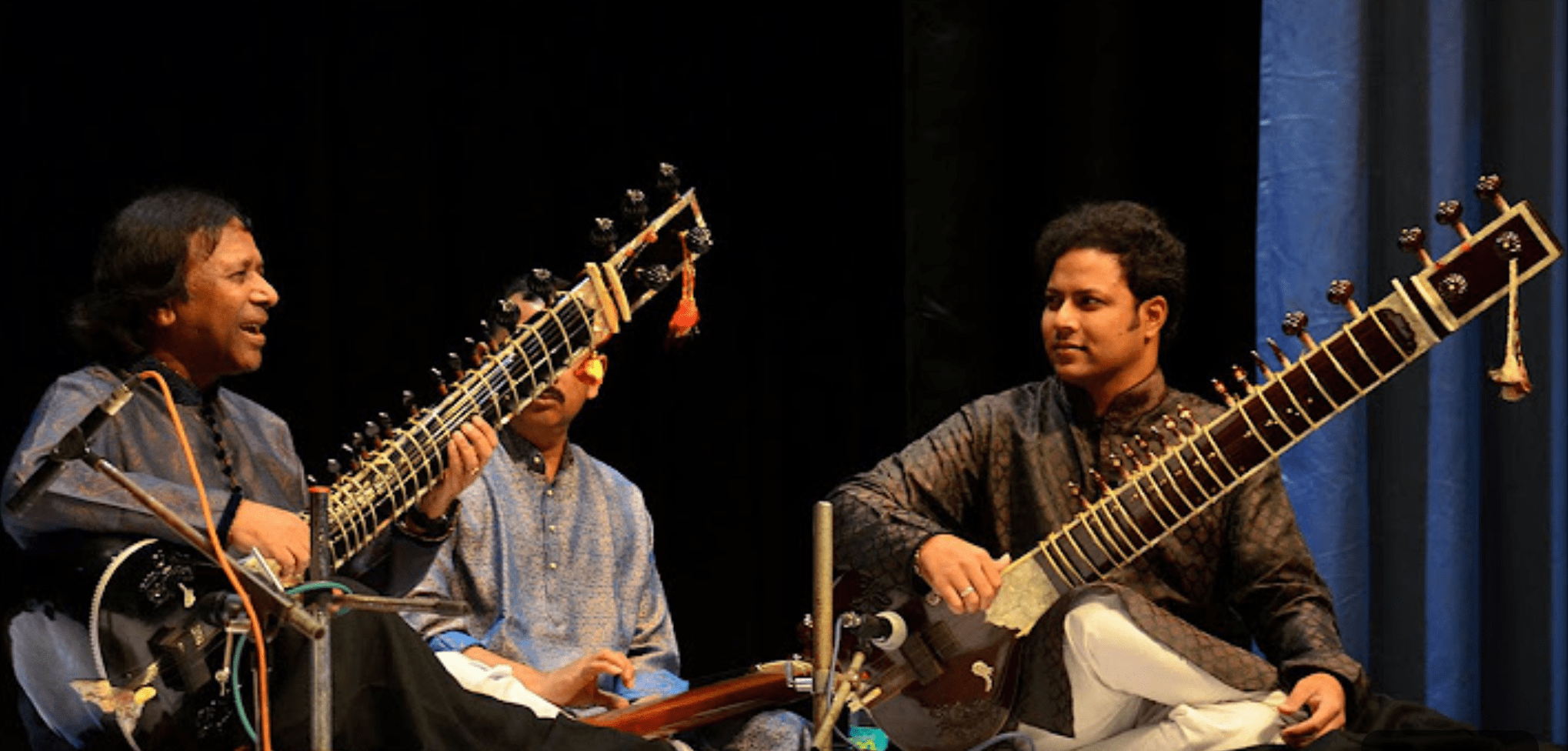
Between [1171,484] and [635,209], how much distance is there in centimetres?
105

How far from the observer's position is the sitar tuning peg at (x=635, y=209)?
3.35 m

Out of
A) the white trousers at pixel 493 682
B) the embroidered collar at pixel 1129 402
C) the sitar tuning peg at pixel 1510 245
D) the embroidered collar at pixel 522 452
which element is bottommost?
the white trousers at pixel 493 682

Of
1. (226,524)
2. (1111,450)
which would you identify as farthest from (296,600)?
(1111,450)

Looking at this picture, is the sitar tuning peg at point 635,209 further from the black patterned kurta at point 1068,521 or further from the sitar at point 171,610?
the black patterned kurta at point 1068,521

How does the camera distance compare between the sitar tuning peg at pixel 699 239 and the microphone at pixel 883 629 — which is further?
the sitar tuning peg at pixel 699 239

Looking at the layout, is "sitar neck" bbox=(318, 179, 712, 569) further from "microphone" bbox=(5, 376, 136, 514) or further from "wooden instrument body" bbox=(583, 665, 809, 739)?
"microphone" bbox=(5, 376, 136, 514)

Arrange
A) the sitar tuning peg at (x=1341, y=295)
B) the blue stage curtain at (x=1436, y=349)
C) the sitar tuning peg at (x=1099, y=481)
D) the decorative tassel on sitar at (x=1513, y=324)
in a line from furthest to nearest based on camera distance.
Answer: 1. the blue stage curtain at (x=1436, y=349)
2. the sitar tuning peg at (x=1099, y=481)
3. the sitar tuning peg at (x=1341, y=295)
4. the decorative tassel on sitar at (x=1513, y=324)

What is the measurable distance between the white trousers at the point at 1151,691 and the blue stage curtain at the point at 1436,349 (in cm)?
103

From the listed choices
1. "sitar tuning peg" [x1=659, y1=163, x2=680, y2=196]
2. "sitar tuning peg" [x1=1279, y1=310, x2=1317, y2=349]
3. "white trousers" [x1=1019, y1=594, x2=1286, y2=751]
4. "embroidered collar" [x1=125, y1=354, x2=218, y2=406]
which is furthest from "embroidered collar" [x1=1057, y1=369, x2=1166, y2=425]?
"embroidered collar" [x1=125, y1=354, x2=218, y2=406]

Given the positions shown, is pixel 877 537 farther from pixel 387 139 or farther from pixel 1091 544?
pixel 387 139

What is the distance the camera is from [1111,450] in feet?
11.9

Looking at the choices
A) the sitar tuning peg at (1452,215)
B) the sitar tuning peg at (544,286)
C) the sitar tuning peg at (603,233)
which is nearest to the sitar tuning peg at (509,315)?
the sitar tuning peg at (544,286)

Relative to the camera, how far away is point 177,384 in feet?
11.2

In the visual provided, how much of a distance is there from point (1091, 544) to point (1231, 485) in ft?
0.86
